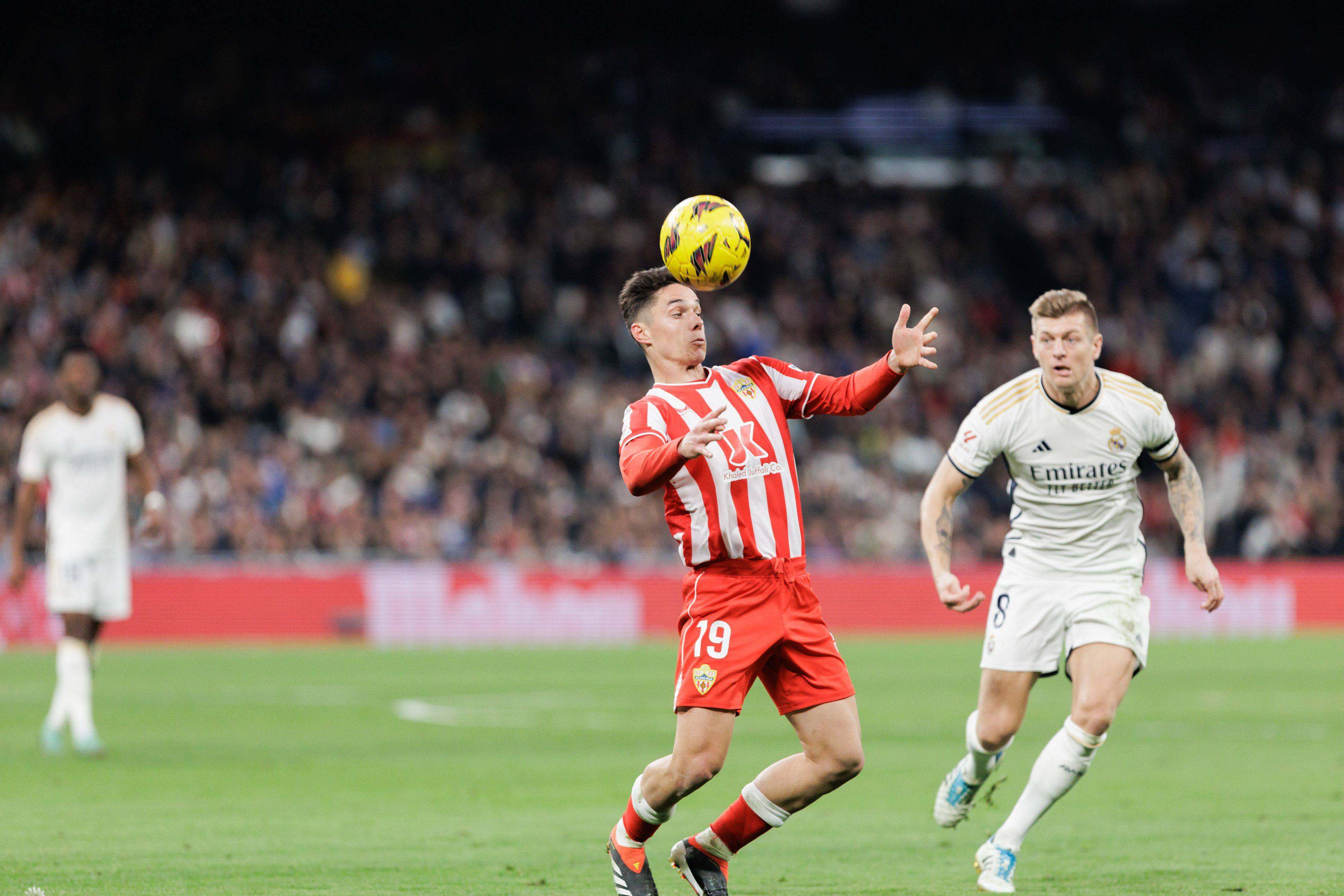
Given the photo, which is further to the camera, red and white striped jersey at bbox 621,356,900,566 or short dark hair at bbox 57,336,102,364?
short dark hair at bbox 57,336,102,364

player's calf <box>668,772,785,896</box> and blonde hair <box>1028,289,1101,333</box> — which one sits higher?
blonde hair <box>1028,289,1101,333</box>

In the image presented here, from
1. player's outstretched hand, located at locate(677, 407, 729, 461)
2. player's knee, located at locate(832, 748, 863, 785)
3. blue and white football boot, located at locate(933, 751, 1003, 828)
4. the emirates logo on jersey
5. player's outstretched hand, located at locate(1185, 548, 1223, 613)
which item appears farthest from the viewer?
blue and white football boot, located at locate(933, 751, 1003, 828)

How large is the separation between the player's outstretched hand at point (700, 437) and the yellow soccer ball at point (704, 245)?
103 cm

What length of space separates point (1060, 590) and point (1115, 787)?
125 inches

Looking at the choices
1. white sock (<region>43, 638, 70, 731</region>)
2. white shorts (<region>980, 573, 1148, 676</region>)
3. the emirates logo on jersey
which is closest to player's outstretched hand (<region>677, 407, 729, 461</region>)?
the emirates logo on jersey

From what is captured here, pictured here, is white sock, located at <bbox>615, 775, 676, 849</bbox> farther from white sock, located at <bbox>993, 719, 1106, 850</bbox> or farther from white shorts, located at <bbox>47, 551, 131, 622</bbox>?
white shorts, located at <bbox>47, 551, 131, 622</bbox>

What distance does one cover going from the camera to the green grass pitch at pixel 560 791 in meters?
7.16

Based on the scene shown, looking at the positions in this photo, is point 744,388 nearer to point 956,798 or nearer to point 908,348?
point 908,348

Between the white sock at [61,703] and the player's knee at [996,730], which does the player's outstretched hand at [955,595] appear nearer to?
the player's knee at [996,730]

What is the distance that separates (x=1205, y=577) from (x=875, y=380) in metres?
1.82

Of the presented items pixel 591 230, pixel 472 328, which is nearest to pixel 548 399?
pixel 472 328

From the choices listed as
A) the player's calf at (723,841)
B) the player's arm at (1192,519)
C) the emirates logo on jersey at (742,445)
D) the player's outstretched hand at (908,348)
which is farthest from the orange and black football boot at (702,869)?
the player's arm at (1192,519)

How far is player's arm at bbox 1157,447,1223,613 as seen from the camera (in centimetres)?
719

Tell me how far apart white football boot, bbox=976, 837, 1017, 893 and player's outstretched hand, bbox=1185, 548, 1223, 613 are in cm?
136
